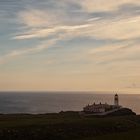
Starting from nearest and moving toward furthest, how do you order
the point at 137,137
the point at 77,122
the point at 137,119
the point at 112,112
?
the point at 137,137 < the point at 77,122 < the point at 137,119 < the point at 112,112

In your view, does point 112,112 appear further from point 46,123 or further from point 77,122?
point 46,123

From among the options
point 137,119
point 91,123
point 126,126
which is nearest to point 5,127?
point 91,123

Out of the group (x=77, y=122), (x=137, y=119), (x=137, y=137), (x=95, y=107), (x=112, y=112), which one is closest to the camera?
(x=137, y=137)

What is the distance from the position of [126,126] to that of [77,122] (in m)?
8.95

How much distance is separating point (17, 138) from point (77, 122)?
13.9 metres

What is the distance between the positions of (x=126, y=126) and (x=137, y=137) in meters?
Answer: 9.81

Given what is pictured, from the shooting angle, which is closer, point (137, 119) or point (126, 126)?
point (126, 126)

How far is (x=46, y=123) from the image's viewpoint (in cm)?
5484

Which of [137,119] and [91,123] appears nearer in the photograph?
[91,123]

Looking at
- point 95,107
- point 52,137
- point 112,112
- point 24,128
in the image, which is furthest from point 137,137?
point 95,107

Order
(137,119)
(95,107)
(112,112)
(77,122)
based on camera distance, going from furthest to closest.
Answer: (95,107)
(112,112)
(137,119)
(77,122)

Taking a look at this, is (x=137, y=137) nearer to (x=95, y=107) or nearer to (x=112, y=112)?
(x=112, y=112)

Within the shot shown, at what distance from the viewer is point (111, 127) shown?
194ft

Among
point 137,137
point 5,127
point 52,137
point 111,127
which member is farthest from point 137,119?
point 5,127
